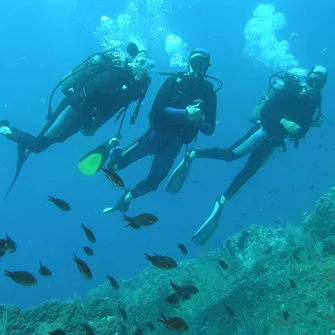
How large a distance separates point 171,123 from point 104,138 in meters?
58.9

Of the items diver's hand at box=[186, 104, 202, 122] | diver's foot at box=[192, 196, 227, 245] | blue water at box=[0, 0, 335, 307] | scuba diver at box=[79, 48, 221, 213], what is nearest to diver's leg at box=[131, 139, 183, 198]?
scuba diver at box=[79, 48, 221, 213]

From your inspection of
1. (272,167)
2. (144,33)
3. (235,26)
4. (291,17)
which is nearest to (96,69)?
(144,33)

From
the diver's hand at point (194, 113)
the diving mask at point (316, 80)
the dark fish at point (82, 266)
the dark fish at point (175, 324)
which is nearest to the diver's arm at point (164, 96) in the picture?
the diver's hand at point (194, 113)

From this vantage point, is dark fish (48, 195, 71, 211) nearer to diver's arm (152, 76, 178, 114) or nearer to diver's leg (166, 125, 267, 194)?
diver's arm (152, 76, 178, 114)

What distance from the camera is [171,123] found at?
310 inches

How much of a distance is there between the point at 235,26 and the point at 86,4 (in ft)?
110

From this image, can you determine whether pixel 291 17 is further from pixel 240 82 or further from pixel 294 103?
pixel 294 103

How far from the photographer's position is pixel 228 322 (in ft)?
21.7

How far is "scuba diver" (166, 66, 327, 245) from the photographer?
8.15 m

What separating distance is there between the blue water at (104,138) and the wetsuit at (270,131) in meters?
46.7

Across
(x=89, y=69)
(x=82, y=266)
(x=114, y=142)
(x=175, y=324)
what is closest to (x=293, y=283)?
(x=175, y=324)

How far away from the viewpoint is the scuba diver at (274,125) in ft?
26.7

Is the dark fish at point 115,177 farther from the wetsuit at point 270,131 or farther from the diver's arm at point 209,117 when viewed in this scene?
the wetsuit at point 270,131

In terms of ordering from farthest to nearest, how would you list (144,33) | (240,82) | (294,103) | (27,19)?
(240,82)
(27,19)
(144,33)
(294,103)
